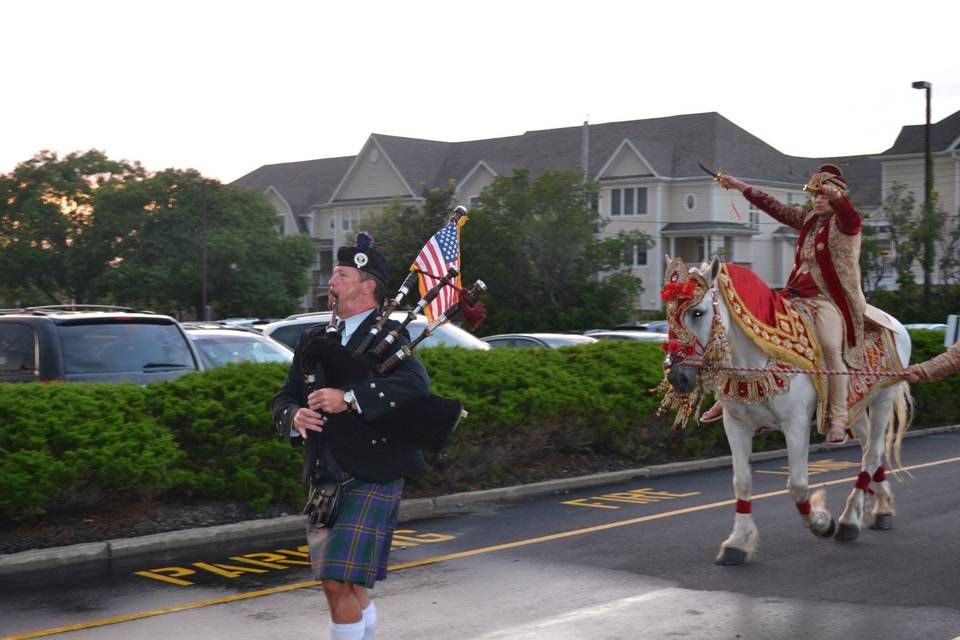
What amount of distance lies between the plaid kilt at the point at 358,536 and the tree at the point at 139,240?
5998cm

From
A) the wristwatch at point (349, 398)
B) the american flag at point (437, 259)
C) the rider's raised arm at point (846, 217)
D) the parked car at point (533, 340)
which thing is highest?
the rider's raised arm at point (846, 217)

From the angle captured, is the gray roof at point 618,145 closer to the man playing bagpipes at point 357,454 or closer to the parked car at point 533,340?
the parked car at point 533,340

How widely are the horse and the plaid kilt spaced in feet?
12.1

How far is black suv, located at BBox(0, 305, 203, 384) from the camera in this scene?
11.5 m

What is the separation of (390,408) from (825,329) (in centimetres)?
553

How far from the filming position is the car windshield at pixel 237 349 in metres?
16.3

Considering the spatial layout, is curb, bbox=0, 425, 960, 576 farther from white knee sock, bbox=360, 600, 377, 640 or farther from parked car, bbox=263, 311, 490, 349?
white knee sock, bbox=360, 600, 377, 640

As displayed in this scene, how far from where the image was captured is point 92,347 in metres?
12.0

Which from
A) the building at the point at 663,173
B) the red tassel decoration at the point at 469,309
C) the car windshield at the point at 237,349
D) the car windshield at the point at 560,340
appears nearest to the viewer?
the red tassel decoration at the point at 469,309

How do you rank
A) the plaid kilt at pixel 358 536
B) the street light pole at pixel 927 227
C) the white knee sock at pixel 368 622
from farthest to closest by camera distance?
1. the street light pole at pixel 927 227
2. the white knee sock at pixel 368 622
3. the plaid kilt at pixel 358 536

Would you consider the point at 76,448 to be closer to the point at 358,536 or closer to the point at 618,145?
the point at 358,536

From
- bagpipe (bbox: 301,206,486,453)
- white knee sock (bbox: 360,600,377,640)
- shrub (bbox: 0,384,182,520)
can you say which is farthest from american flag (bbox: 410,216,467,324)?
shrub (bbox: 0,384,182,520)

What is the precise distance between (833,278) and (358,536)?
5832 mm

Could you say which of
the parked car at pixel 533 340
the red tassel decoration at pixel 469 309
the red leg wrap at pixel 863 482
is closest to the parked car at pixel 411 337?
the parked car at pixel 533 340
